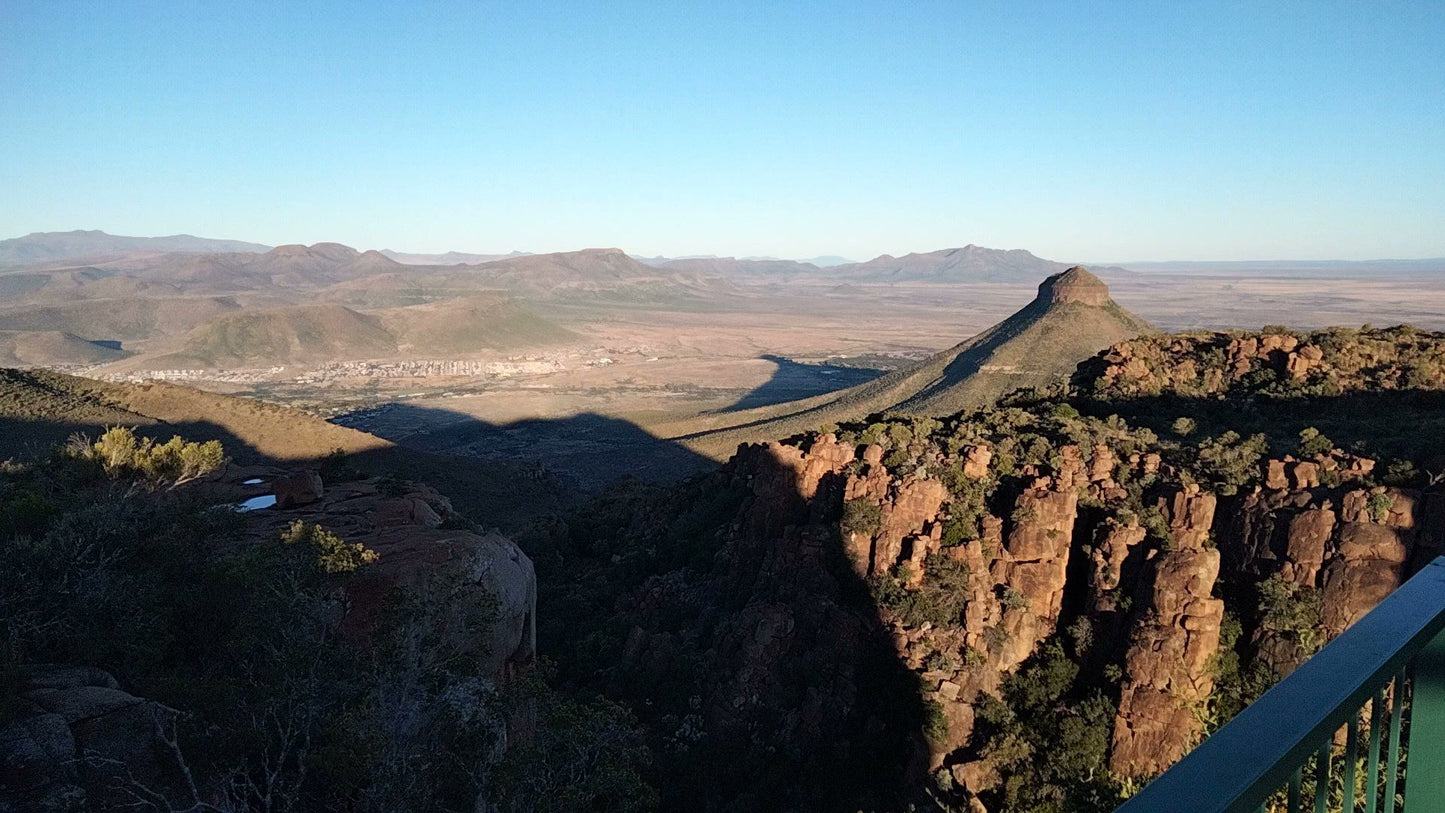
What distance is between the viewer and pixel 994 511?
17.4 metres

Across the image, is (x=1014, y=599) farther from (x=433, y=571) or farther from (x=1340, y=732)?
(x=1340, y=732)

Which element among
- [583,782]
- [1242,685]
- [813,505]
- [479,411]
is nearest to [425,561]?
[583,782]

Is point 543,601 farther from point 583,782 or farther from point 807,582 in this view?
point 583,782

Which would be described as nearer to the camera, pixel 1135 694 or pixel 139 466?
pixel 1135 694

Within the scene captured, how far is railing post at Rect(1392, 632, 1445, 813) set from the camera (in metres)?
2.19

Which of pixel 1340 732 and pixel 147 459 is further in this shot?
pixel 147 459

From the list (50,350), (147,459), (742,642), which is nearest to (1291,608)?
(742,642)

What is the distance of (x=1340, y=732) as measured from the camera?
2.07 meters

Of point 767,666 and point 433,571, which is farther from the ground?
point 433,571

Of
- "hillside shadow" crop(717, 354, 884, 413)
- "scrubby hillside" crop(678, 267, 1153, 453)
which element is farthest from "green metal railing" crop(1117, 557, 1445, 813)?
"hillside shadow" crop(717, 354, 884, 413)

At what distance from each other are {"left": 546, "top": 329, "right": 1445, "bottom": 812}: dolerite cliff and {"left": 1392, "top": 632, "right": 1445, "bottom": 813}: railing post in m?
11.6

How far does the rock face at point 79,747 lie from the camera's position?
26.4 feet

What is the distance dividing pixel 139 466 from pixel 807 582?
45.2 ft

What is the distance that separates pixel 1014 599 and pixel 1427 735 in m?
14.3
